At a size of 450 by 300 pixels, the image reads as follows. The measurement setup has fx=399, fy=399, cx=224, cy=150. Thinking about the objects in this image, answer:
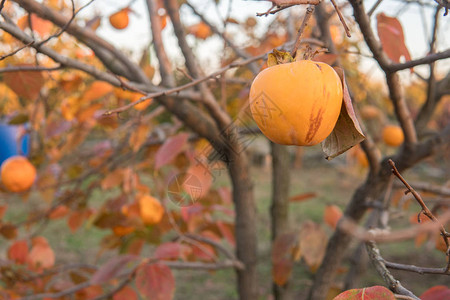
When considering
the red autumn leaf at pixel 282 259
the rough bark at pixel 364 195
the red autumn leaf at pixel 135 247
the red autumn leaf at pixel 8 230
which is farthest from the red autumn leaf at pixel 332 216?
the red autumn leaf at pixel 8 230

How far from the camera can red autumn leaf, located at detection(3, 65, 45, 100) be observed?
28.9 inches

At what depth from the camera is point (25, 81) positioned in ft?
2.46

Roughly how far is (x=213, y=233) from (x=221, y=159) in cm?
74

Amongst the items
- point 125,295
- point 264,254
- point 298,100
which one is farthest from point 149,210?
point 264,254

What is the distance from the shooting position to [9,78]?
73 cm

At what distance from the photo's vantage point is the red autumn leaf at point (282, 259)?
1.06 m

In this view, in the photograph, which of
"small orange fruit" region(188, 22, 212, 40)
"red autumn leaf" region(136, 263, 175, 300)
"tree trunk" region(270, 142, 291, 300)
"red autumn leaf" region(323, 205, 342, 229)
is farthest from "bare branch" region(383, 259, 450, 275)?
"small orange fruit" region(188, 22, 212, 40)

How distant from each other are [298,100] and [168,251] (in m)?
0.67

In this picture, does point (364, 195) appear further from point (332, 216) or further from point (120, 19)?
point (120, 19)

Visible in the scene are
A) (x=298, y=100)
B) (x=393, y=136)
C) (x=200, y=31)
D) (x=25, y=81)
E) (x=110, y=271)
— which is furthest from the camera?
(x=393, y=136)

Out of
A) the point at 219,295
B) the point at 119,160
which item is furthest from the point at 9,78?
the point at 219,295

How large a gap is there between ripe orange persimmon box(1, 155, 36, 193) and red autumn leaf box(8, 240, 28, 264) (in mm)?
155

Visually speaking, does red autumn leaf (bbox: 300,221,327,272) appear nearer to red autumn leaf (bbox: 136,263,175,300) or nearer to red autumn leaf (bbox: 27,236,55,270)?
red autumn leaf (bbox: 136,263,175,300)

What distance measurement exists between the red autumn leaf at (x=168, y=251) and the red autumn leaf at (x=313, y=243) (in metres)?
0.31
